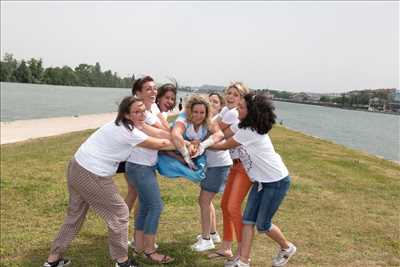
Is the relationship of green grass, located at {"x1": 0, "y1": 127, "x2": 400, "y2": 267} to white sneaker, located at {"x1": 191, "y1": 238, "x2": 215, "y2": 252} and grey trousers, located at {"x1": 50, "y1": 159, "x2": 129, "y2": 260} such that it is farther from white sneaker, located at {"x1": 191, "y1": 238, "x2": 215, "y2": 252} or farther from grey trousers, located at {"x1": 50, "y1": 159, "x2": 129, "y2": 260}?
grey trousers, located at {"x1": 50, "y1": 159, "x2": 129, "y2": 260}

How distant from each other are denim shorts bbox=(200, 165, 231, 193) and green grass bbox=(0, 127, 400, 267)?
2.81 ft

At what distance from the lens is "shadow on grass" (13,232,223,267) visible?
4.98m

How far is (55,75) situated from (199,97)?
462 ft

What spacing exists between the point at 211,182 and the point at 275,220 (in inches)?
86.4

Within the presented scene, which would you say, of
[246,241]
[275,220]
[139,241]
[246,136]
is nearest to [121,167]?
[139,241]

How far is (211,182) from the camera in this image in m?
5.02

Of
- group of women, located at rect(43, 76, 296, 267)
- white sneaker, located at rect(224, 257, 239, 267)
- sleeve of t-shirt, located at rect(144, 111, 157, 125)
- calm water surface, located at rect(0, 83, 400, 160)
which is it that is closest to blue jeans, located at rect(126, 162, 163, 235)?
group of women, located at rect(43, 76, 296, 267)

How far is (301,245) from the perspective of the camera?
577cm

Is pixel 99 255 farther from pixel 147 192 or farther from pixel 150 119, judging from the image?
pixel 150 119

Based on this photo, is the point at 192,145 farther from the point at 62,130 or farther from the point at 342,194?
the point at 62,130

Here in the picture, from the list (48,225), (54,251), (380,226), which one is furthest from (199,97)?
(380,226)

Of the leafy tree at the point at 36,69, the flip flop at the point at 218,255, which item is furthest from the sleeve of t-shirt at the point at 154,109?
the leafy tree at the point at 36,69

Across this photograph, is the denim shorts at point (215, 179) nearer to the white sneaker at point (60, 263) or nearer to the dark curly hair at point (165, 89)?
the dark curly hair at point (165, 89)

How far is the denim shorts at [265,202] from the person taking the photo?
4535mm
